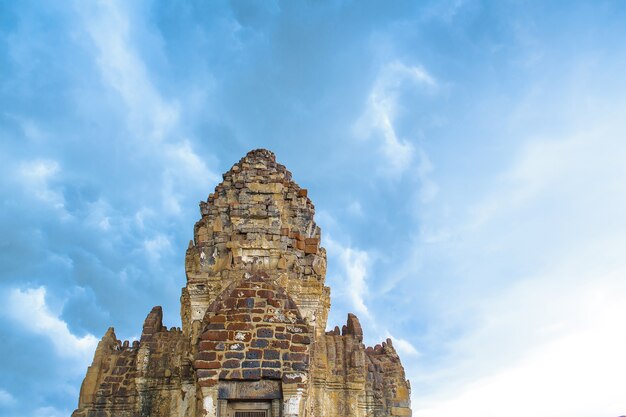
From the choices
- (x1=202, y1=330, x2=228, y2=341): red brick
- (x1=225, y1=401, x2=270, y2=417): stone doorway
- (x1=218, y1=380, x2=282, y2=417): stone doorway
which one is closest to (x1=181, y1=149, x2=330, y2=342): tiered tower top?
(x1=202, y1=330, x2=228, y2=341): red brick

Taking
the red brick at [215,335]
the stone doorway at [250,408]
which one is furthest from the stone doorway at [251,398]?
the red brick at [215,335]

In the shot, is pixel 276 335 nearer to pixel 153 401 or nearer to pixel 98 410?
pixel 153 401

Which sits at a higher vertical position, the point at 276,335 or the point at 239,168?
the point at 239,168

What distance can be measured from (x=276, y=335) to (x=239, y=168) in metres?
6.27

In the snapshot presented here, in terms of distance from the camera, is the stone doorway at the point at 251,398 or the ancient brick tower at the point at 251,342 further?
the ancient brick tower at the point at 251,342

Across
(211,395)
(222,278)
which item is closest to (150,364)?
(222,278)

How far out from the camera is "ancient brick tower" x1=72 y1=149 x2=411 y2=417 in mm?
9594

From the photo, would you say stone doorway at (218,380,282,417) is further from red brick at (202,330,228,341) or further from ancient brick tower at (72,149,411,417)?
red brick at (202,330,228,341)

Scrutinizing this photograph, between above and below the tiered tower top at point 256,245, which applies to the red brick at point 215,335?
below

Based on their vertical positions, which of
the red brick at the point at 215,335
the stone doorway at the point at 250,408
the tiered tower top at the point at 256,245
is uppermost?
the tiered tower top at the point at 256,245

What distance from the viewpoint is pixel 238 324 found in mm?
9961

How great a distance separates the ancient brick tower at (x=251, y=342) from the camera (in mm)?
9594

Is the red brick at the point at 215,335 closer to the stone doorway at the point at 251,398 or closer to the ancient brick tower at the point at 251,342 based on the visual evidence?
the ancient brick tower at the point at 251,342

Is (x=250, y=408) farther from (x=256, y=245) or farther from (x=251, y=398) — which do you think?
(x=256, y=245)
